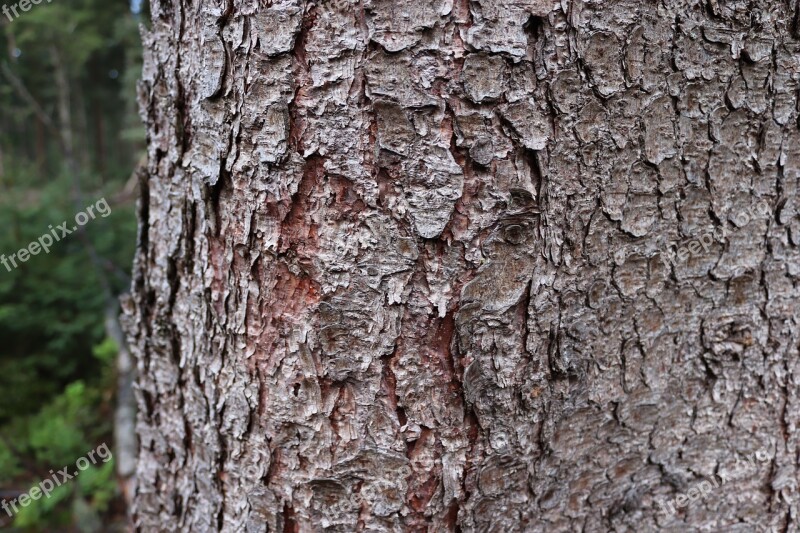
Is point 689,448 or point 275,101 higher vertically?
point 275,101

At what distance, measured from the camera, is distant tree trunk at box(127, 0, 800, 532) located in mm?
809

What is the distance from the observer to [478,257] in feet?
2.77

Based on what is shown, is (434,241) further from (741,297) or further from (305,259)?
(741,297)

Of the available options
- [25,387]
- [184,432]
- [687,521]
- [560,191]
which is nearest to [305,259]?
[560,191]

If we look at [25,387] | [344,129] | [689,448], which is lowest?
[689,448]

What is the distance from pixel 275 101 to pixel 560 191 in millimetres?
513

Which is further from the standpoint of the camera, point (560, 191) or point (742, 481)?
point (742, 481)

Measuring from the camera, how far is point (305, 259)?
87cm

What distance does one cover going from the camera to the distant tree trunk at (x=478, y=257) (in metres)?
0.81
